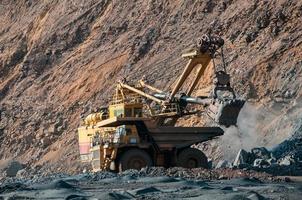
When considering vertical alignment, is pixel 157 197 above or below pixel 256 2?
below

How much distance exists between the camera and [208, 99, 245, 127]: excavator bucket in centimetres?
2444

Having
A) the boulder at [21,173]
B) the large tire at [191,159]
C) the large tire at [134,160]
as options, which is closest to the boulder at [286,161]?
the large tire at [191,159]

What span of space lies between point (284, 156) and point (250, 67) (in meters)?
7.92

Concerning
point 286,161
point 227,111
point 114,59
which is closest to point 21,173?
point 114,59

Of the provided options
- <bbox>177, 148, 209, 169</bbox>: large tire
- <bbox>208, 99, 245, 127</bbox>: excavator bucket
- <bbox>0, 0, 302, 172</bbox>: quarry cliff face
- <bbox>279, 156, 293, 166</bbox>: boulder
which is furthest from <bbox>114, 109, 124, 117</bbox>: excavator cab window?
<bbox>0, 0, 302, 172</bbox>: quarry cliff face

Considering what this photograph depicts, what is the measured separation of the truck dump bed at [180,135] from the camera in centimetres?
2533

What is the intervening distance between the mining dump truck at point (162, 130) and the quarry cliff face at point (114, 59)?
14.3 ft

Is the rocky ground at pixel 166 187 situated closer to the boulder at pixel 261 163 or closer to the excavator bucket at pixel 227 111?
the boulder at pixel 261 163

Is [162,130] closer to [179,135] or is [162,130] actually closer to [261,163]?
[179,135]

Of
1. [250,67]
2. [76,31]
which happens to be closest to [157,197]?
[250,67]

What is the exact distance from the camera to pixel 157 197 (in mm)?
16312

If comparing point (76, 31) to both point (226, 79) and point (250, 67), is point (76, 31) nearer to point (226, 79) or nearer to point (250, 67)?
point (250, 67)

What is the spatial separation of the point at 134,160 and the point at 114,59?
14365 millimetres

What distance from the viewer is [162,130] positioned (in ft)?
83.0
